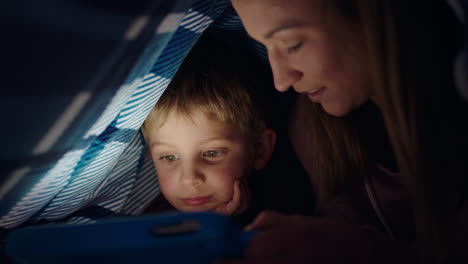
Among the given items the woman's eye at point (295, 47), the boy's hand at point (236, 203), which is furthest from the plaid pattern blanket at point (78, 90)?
the boy's hand at point (236, 203)

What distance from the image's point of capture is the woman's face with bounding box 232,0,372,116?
71 centimetres

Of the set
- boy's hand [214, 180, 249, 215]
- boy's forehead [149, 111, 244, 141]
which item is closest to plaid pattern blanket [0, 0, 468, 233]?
boy's forehead [149, 111, 244, 141]

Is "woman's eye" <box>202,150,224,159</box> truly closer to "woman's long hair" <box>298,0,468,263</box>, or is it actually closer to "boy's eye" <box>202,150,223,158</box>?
"boy's eye" <box>202,150,223,158</box>

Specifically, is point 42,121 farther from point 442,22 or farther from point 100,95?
point 442,22

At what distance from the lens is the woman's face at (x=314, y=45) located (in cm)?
71

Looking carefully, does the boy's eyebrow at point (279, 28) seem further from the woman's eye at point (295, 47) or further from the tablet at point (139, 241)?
the tablet at point (139, 241)

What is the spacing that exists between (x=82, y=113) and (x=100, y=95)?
0.04m

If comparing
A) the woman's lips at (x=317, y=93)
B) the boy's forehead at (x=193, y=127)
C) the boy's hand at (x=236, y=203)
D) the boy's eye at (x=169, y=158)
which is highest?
the boy's forehead at (x=193, y=127)

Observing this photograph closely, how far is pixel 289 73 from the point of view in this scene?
780 millimetres

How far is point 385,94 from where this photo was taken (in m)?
0.63

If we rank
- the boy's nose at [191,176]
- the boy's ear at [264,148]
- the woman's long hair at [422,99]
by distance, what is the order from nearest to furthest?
1. the woman's long hair at [422,99]
2. the boy's nose at [191,176]
3. the boy's ear at [264,148]

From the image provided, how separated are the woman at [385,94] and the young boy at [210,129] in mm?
292

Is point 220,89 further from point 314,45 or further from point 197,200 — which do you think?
point 314,45

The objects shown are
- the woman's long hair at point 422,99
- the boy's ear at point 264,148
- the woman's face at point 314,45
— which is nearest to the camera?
the woman's long hair at point 422,99
